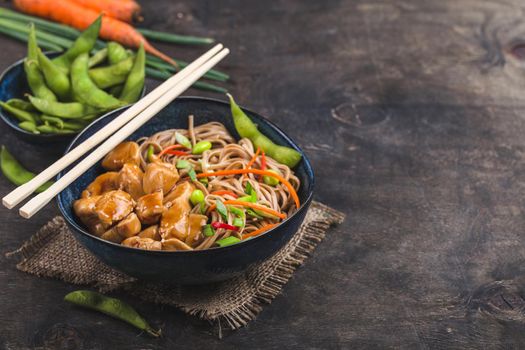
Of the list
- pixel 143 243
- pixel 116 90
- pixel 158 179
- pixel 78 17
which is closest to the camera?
pixel 143 243

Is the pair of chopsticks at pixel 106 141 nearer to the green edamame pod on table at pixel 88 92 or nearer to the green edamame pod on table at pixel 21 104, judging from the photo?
the green edamame pod on table at pixel 88 92

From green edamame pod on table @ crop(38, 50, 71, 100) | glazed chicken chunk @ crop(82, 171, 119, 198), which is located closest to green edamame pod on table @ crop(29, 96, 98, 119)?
green edamame pod on table @ crop(38, 50, 71, 100)

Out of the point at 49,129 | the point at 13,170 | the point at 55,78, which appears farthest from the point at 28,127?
the point at 55,78

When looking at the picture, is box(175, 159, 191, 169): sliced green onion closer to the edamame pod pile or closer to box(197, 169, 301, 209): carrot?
box(197, 169, 301, 209): carrot

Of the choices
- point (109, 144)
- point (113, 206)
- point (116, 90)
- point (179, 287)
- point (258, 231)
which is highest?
point (109, 144)

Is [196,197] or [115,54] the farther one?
[115,54]

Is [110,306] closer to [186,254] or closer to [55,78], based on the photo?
[186,254]

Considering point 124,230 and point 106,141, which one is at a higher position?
point 106,141
